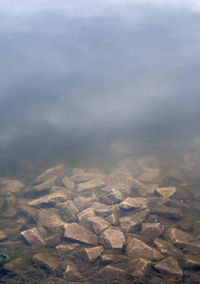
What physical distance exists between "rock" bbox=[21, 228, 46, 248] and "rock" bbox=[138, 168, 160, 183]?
6.96m

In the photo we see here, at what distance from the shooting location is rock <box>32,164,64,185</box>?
46.6ft

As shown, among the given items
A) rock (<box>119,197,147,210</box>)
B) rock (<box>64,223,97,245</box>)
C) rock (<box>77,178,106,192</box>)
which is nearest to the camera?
rock (<box>64,223,97,245</box>)

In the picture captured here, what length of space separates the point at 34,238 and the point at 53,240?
0.84 meters

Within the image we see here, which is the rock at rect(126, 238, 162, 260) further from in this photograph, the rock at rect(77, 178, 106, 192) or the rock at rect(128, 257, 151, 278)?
the rock at rect(77, 178, 106, 192)

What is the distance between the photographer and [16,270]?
26.5 feet

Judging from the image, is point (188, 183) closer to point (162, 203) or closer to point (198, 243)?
point (162, 203)

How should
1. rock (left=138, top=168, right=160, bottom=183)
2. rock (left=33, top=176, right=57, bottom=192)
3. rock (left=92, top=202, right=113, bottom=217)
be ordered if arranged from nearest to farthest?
rock (left=92, top=202, right=113, bottom=217) < rock (left=33, top=176, right=57, bottom=192) < rock (left=138, top=168, right=160, bottom=183)

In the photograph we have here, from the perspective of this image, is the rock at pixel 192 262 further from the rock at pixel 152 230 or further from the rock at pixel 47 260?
the rock at pixel 47 260

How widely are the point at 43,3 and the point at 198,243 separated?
121 feet

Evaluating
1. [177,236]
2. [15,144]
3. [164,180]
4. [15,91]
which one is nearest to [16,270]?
[177,236]

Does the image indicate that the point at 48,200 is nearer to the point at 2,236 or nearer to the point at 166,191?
the point at 2,236

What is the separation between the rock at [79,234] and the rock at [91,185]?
10.3ft

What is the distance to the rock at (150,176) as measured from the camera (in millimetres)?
13784

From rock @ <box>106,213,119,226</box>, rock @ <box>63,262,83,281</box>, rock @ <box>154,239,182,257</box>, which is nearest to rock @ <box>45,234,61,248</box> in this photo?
rock @ <box>63,262,83,281</box>
